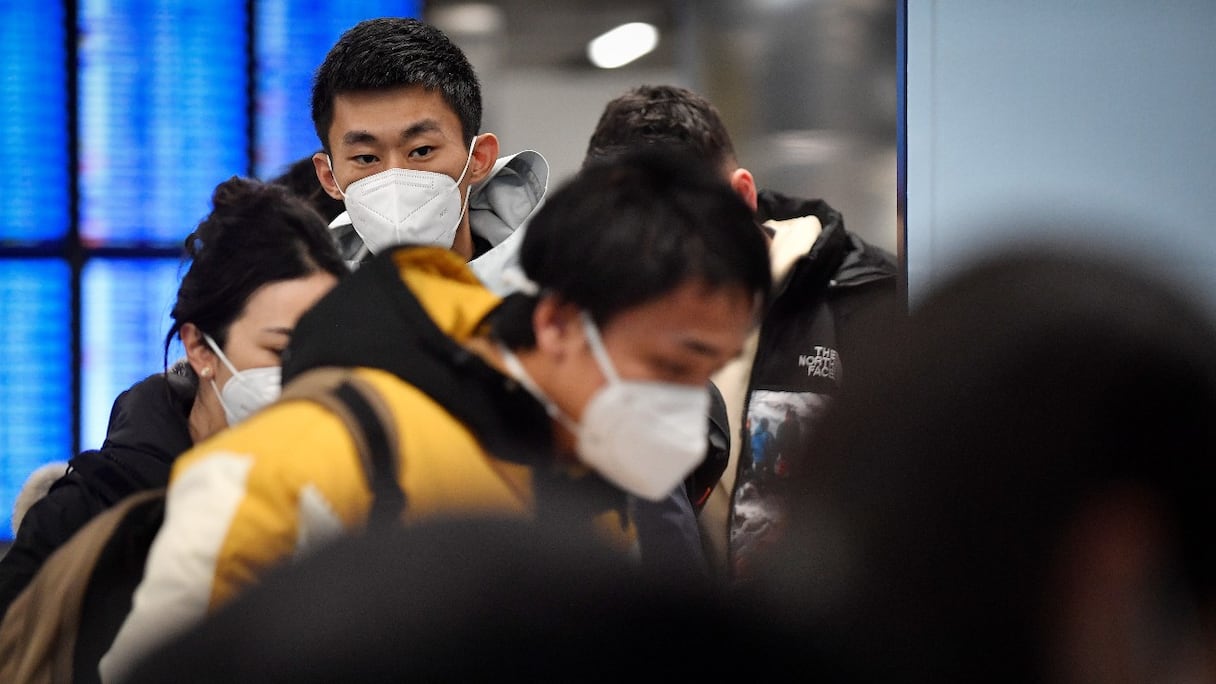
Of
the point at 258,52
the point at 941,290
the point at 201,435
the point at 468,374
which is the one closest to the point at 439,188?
the point at 201,435

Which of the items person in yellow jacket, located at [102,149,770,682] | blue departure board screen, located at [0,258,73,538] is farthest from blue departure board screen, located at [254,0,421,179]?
person in yellow jacket, located at [102,149,770,682]

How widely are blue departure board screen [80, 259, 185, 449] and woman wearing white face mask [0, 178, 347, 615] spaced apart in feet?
6.51

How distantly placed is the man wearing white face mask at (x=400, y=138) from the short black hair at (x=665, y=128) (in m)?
0.29

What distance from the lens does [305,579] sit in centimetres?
Answer: 47

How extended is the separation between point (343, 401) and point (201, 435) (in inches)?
29.6

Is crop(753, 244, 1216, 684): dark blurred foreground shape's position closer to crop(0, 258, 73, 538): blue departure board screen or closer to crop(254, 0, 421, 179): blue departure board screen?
crop(254, 0, 421, 179): blue departure board screen

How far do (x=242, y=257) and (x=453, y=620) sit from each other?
125 centimetres

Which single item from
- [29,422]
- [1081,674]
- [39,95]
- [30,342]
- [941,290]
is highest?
[39,95]

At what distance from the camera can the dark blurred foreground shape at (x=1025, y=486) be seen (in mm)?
547

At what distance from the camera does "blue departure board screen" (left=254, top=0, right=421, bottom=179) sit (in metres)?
3.62

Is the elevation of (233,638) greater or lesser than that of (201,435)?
greater

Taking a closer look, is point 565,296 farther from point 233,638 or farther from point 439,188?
point 439,188

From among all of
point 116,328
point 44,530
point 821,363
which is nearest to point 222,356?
point 44,530

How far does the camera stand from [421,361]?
112cm
